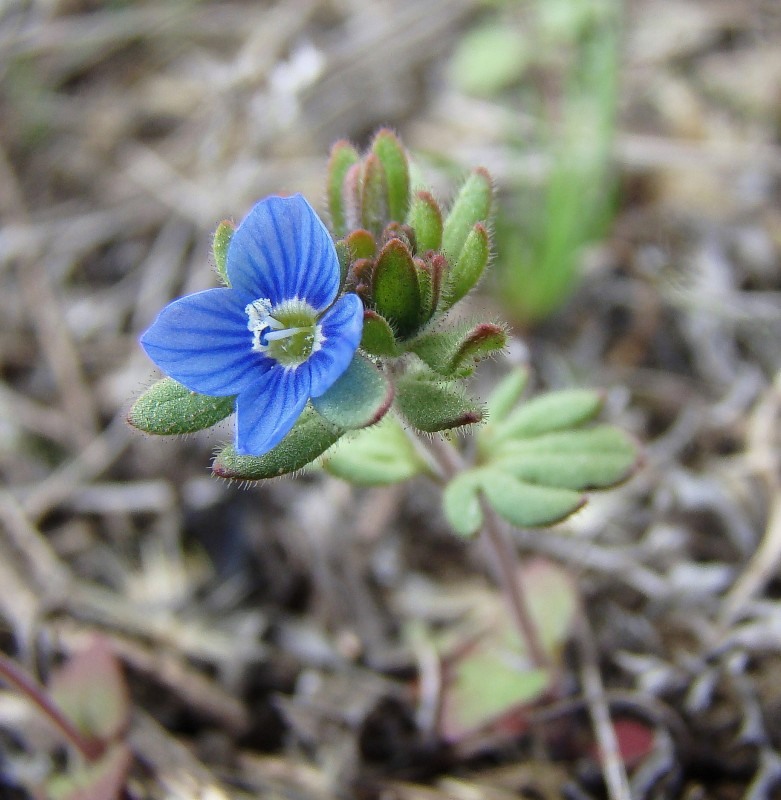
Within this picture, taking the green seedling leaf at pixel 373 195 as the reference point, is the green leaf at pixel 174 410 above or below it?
below

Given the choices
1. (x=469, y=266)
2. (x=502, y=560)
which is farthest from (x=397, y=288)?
(x=502, y=560)

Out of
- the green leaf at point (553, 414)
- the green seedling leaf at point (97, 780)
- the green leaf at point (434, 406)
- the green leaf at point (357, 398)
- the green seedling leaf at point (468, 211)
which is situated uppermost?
the green seedling leaf at point (468, 211)

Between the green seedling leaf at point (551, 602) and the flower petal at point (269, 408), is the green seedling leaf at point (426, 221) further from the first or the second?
the green seedling leaf at point (551, 602)

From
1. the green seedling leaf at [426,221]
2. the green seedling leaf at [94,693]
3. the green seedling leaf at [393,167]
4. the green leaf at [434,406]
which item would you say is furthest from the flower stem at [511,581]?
the green seedling leaf at [94,693]

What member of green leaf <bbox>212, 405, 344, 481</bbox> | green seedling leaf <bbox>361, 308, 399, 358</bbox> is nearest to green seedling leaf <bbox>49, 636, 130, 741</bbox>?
green leaf <bbox>212, 405, 344, 481</bbox>

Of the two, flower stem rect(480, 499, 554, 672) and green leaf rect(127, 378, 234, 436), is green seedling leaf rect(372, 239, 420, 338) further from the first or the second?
flower stem rect(480, 499, 554, 672)

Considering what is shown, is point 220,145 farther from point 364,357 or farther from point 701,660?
point 701,660
